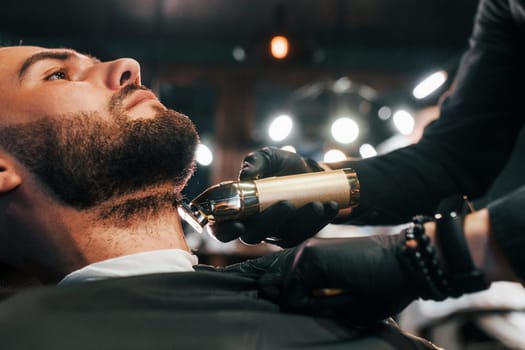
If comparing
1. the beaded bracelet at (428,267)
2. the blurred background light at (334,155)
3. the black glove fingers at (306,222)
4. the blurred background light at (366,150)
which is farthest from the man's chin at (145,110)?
the blurred background light at (366,150)

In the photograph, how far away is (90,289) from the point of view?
856 mm

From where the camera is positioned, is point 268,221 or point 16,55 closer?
point 268,221

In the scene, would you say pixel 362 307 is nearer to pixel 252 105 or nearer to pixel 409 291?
pixel 409 291

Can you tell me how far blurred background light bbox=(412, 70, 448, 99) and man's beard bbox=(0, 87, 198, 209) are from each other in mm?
1573

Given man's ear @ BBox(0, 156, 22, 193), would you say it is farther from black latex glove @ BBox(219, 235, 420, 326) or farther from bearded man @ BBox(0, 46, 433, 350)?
black latex glove @ BBox(219, 235, 420, 326)

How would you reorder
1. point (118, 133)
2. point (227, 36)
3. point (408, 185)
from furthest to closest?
point (227, 36) < point (408, 185) < point (118, 133)

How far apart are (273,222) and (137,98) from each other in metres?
0.46

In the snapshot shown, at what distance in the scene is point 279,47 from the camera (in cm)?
362

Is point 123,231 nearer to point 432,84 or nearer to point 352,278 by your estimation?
point 352,278

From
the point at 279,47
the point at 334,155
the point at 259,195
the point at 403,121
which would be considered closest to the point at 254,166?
the point at 259,195

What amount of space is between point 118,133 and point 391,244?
0.66 meters

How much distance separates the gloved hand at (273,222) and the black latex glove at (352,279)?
0.58ft

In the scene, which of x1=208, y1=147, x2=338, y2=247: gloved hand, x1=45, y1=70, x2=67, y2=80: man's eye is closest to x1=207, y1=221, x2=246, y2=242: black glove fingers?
x1=208, y1=147, x2=338, y2=247: gloved hand

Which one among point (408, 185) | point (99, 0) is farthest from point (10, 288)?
point (99, 0)
